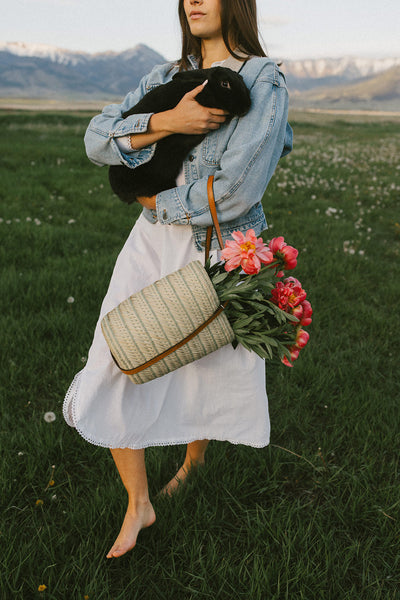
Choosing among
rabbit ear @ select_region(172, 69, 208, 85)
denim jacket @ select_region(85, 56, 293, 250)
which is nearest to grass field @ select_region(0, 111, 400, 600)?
denim jacket @ select_region(85, 56, 293, 250)

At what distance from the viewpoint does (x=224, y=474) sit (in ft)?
8.72

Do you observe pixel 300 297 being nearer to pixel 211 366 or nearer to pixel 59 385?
pixel 211 366

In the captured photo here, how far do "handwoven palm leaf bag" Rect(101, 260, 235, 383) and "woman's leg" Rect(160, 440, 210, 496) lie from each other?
94cm

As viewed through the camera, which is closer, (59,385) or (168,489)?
(168,489)

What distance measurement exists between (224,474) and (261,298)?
1.28m

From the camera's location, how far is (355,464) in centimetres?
283

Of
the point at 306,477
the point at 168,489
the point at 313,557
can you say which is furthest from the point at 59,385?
the point at 313,557

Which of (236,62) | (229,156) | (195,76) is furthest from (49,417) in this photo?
(236,62)

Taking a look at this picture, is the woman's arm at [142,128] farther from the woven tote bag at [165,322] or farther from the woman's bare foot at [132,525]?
the woman's bare foot at [132,525]

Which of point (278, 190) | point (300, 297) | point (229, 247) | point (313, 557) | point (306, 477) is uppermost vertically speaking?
point (229, 247)

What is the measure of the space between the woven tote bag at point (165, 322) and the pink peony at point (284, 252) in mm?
364

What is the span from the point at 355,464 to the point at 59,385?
2091mm

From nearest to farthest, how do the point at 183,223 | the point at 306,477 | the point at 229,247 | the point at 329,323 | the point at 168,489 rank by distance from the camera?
the point at 229,247, the point at 183,223, the point at 168,489, the point at 306,477, the point at 329,323

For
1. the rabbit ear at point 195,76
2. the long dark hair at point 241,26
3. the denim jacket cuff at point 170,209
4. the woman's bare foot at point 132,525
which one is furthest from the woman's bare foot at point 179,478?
the long dark hair at point 241,26
